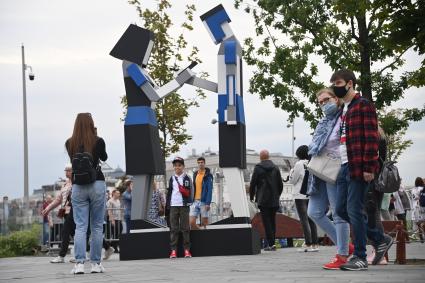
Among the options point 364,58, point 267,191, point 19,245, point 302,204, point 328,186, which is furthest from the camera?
point 364,58

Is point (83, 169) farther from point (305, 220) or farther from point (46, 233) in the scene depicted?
point (46, 233)

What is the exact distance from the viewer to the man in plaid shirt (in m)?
9.37

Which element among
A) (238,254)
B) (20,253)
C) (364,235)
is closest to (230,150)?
(238,254)

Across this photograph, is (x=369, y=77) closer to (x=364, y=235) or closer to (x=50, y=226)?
(x=50, y=226)

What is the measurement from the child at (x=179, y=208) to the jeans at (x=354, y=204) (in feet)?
21.0

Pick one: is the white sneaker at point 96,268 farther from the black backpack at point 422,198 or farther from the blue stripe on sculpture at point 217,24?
the black backpack at point 422,198

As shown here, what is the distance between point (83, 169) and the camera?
10.9m

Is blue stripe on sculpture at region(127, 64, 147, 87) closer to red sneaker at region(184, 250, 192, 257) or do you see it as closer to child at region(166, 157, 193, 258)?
child at region(166, 157, 193, 258)

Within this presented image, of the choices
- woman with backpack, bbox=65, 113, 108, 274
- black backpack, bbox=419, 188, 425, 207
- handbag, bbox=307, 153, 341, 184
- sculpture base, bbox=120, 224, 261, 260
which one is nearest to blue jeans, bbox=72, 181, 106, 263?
woman with backpack, bbox=65, 113, 108, 274

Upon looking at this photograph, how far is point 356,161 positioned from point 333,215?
0.86 meters

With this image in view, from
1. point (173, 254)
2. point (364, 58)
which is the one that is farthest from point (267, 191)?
point (364, 58)

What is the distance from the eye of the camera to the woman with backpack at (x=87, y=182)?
11.0 m

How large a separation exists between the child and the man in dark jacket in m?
1.82

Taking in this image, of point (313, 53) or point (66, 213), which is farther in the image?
point (313, 53)
